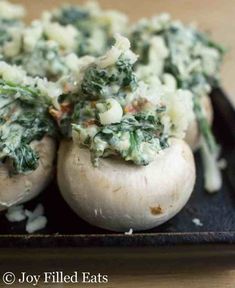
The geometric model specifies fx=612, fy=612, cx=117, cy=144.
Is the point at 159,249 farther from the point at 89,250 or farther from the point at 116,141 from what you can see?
the point at 116,141

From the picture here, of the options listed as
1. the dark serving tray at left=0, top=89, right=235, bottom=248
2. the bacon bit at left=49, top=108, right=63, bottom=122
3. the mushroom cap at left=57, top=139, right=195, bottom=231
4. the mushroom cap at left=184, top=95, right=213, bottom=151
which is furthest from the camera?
the mushroom cap at left=184, top=95, right=213, bottom=151

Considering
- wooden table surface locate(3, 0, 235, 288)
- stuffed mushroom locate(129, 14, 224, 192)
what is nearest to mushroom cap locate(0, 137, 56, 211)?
wooden table surface locate(3, 0, 235, 288)

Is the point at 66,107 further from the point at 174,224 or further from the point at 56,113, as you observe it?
the point at 174,224

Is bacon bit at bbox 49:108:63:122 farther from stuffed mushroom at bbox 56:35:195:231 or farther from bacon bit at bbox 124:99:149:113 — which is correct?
bacon bit at bbox 124:99:149:113

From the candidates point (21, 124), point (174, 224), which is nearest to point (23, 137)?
point (21, 124)

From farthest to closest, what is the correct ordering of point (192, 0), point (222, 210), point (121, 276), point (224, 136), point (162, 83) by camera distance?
1. point (192, 0)
2. point (224, 136)
3. point (162, 83)
4. point (222, 210)
5. point (121, 276)

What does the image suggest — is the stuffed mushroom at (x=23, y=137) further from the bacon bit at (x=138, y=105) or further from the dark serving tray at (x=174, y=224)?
the bacon bit at (x=138, y=105)

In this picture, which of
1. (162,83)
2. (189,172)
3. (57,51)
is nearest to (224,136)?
(162,83)
